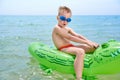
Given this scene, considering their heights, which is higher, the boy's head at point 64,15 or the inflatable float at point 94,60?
the boy's head at point 64,15

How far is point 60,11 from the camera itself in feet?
15.4

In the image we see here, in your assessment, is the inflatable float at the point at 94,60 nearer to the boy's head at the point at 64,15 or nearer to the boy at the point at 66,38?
the boy at the point at 66,38

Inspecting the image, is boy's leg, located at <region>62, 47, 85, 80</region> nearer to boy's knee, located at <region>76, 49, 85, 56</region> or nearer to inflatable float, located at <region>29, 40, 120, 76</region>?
boy's knee, located at <region>76, 49, 85, 56</region>

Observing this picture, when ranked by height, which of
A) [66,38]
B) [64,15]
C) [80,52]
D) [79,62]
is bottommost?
[79,62]

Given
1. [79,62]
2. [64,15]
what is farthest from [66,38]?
[79,62]

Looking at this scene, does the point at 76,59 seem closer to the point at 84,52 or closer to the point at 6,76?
the point at 84,52

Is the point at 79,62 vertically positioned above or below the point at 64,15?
below

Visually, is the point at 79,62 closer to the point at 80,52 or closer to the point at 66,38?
the point at 80,52

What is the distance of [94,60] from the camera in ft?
14.3

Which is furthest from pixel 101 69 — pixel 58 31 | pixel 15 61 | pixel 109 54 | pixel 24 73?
pixel 15 61

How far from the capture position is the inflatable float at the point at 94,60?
427 centimetres

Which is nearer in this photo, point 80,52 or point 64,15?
point 80,52

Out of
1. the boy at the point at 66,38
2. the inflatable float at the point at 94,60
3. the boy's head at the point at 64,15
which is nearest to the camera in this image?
the inflatable float at the point at 94,60

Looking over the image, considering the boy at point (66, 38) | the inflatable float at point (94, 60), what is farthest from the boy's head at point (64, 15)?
the inflatable float at point (94, 60)
